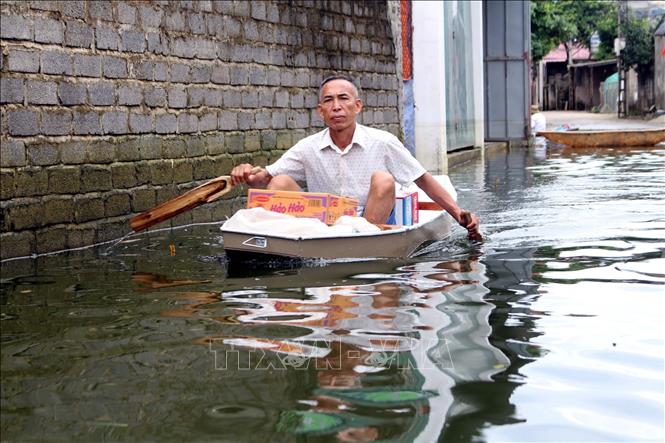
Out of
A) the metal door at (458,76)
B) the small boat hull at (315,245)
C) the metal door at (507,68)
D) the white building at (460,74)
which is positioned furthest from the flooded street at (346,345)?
the metal door at (507,68)

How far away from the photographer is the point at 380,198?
7.17 meters

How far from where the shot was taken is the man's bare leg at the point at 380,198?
715 centimetres

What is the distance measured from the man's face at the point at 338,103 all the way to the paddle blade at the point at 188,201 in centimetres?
82

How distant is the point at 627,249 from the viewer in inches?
288

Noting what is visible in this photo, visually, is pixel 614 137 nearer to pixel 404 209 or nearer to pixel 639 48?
pixel 404 209

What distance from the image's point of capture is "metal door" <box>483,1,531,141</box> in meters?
24.0

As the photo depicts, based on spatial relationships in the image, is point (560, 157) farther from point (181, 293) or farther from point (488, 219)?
point (181, 293)

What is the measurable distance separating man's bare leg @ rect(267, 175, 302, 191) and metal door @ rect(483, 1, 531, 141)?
17.5 metres

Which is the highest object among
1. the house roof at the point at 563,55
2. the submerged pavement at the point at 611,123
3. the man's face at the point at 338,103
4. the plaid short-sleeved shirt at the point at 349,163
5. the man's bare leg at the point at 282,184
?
the house roof at the point at 563,55

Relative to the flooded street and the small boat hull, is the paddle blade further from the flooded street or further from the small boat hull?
the small boat hull

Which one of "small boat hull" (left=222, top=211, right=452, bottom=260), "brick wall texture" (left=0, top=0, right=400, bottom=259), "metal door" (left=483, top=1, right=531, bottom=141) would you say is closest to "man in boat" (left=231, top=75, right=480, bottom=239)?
"small boat hull" (left=222, top=211, right=452, bottom=260)

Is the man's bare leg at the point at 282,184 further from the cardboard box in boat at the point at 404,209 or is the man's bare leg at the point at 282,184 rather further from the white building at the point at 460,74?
the white building at the point at 460,74

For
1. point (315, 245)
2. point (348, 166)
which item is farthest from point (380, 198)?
point (315, 245)

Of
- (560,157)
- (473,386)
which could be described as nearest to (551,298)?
(473,386)
